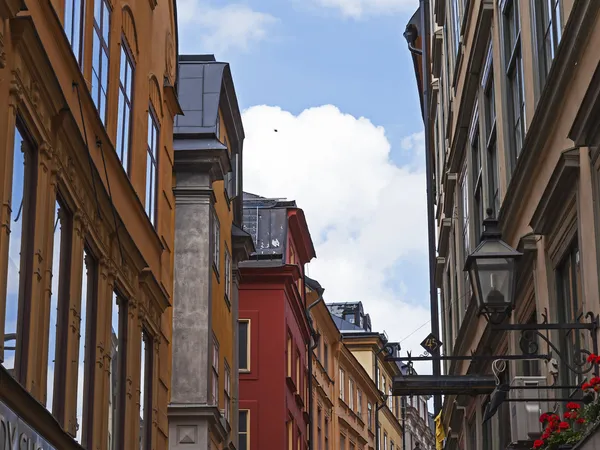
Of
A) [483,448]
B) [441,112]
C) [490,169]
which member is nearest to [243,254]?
[441,112]

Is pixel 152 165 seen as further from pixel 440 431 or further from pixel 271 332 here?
pixel 271 332

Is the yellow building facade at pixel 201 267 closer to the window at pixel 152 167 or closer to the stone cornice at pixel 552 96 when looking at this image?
the window at pixel 152 167

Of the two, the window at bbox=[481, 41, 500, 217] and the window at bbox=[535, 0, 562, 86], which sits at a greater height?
the window at bbox=[481, 41, 500, 217]

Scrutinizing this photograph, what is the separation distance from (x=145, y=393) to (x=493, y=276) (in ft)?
33.9

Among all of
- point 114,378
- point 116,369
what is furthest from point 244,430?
point 114,378

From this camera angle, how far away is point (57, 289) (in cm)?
1438

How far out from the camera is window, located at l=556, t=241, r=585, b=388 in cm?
1268

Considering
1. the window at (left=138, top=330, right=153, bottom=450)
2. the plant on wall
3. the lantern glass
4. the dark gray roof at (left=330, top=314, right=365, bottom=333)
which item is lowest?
the plant on wall

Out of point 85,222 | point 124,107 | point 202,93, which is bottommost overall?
point 85,222

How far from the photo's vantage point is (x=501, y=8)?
17422 millimetres

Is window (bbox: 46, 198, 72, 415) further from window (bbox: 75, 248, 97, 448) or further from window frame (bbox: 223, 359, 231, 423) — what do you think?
window frame (bbox: 223, 359, 231, 423)

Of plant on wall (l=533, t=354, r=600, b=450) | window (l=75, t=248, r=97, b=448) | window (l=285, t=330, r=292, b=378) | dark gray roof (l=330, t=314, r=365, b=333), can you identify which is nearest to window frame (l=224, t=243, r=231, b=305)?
window (l=285, t=330, r=292, b=378)

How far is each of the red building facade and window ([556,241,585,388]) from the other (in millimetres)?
27540

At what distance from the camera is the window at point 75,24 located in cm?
1473
